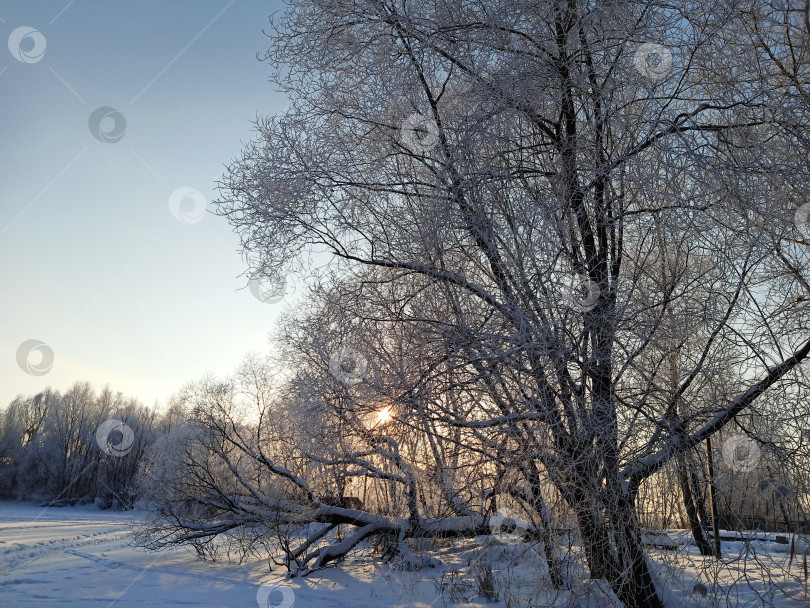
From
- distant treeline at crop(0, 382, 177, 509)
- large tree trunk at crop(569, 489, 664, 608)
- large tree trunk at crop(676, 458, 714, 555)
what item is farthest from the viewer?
distant treeline at crop(0, 382, 177, 509)

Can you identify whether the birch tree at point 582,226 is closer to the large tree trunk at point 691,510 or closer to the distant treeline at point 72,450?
the large tree trunk at point 691,510

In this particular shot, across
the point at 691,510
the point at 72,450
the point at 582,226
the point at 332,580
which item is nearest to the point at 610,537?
the point at 691,510

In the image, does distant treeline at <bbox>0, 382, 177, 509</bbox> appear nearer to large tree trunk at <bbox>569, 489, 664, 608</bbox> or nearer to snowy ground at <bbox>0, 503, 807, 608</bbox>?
snowy ground at <bbox>0, 503, 807, 608</bbox>

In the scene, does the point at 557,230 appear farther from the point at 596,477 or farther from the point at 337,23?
the point at 337,23

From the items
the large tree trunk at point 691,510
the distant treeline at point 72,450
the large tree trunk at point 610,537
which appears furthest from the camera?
the distant treeline at point 72,450

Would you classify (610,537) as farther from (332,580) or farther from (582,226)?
(332,580)

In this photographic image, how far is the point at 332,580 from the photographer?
9695mm

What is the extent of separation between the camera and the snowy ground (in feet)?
13.3

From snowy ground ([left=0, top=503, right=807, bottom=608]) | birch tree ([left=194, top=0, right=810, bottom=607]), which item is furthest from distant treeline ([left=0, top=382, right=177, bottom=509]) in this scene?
birch tree ([left=194, top=0, right=810, bottom=607])

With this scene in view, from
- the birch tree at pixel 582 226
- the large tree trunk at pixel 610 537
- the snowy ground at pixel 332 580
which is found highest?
the birch tree at pixel 582 226

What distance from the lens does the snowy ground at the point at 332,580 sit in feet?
13.3

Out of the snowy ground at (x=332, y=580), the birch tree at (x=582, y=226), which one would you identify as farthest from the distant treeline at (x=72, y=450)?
the birch tree at (x=582, y=226)

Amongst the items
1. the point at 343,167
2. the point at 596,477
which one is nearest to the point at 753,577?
the point at 596,477

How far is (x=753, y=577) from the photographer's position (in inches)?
159
